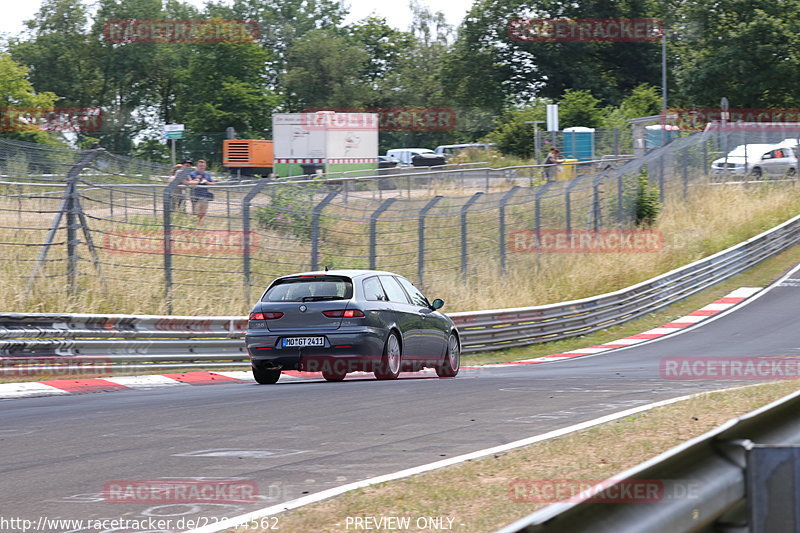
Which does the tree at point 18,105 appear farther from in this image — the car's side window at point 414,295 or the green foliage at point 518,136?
the car's side window at point 414,295

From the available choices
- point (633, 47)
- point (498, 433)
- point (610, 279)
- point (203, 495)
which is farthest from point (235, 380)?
point (633, 47)

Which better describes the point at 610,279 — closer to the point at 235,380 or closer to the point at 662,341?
the point at 662,341

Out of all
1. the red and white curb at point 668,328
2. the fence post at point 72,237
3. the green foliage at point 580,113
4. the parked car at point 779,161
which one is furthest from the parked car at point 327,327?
the green foliage at point 580,113

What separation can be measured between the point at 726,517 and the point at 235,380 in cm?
1247

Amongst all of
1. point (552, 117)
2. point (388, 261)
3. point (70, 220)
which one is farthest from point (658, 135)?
point (70, 220)

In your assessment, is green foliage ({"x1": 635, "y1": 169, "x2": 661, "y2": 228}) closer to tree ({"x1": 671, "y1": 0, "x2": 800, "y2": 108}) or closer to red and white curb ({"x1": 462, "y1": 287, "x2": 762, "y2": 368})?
red and white curb ({"x1": 462, "y1": 287, "x2": 762, "y2": 368})

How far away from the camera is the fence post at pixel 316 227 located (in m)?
19.0

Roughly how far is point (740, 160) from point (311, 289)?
30.6 m

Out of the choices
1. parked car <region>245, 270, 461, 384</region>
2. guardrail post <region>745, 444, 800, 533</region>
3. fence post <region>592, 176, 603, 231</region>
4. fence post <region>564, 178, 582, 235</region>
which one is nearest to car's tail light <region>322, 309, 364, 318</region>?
parked car <region>245, 270, 461, 384</region>

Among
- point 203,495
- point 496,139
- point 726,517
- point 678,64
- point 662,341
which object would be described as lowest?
point 662,341

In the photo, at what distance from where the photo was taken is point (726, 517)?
11.6ft

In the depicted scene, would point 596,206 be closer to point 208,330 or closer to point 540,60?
point 208,330

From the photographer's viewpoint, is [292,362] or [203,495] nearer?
[203,495]

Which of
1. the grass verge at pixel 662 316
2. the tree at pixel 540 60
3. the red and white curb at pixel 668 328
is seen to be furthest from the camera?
the tree at pixel 540 60
